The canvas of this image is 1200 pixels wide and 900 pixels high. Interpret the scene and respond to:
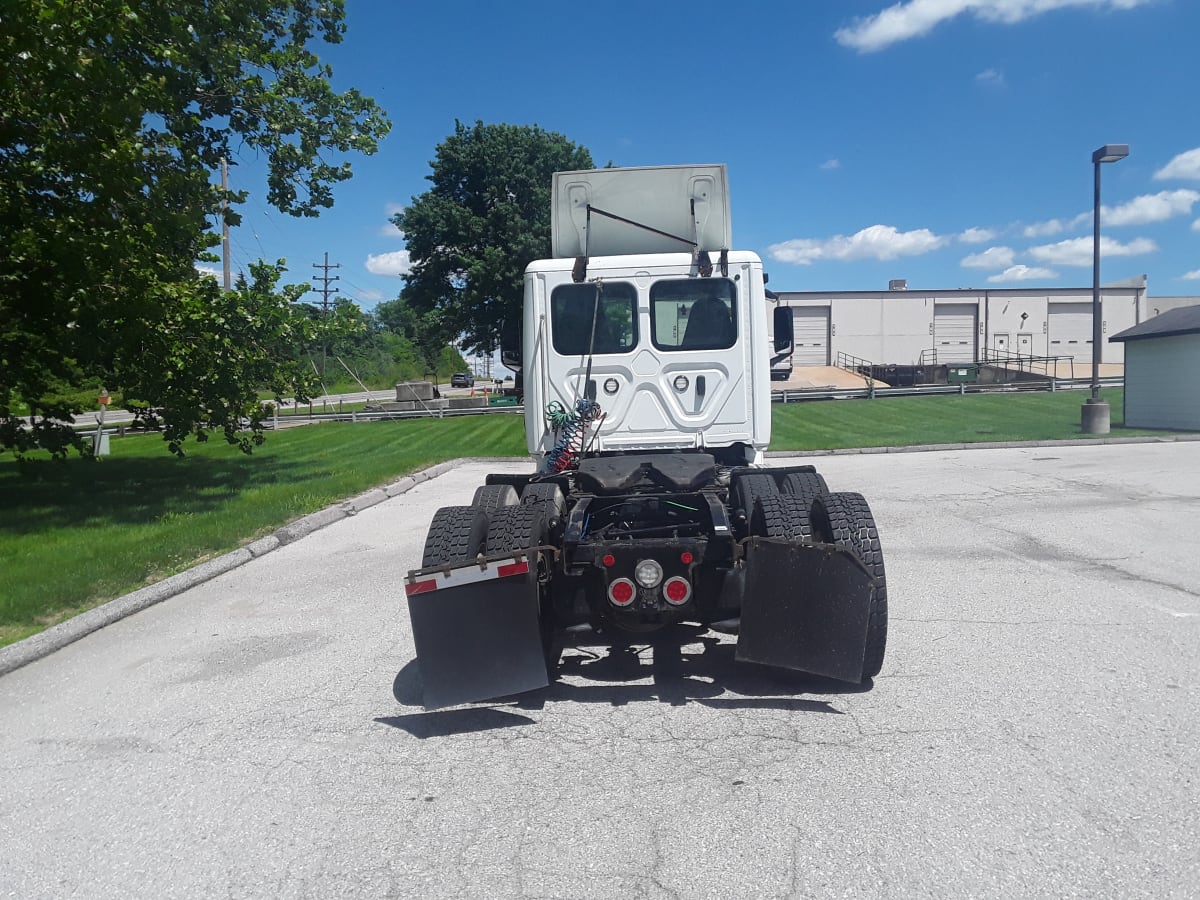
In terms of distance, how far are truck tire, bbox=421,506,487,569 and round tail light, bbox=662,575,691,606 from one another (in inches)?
42.6

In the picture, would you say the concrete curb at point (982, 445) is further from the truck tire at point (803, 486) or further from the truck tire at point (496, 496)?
the truck tire at point (496, 496)

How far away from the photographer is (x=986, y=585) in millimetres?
7734

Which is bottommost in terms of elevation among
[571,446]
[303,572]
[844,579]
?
[303,572]

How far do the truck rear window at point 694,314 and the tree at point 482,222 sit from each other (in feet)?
98.5

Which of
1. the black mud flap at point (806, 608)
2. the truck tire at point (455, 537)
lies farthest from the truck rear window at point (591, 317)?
the black mud flap at point (806, 608)

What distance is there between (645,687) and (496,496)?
1.78 metres

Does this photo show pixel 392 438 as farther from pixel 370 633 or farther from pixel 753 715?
pixel 753 715

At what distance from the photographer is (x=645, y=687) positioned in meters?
5.38

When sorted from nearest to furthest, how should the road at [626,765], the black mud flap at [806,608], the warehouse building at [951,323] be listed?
the road at [626,765]
the black mud flap at [806,608]
the warehouse building at [951,323]

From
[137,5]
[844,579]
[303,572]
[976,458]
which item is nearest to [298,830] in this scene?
[844,579]

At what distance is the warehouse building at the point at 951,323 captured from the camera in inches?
2327

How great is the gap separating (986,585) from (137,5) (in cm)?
1225

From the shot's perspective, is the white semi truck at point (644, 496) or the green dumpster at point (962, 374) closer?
the white semi truck at point (644, 496)

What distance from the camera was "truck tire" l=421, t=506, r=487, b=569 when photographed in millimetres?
5055
